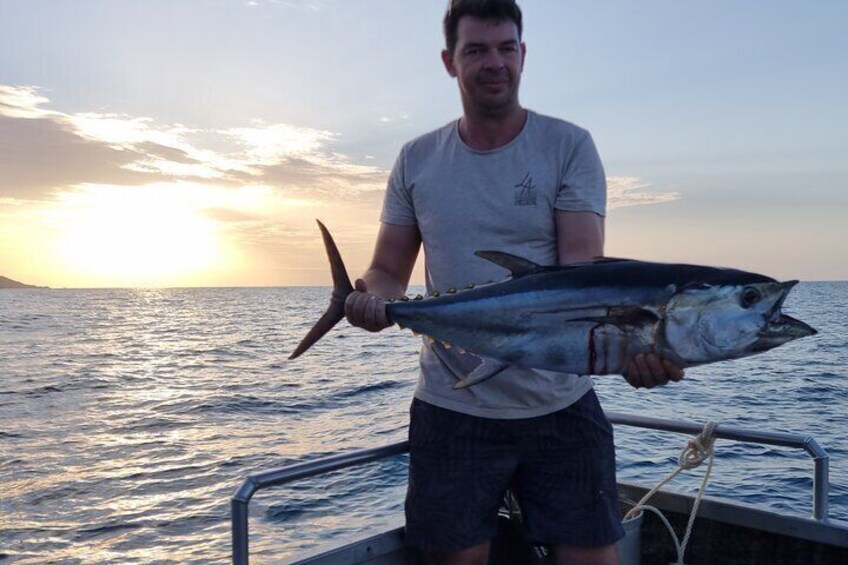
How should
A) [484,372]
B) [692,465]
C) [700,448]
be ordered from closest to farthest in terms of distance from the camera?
[484,372] < [700,448] < [692,465]

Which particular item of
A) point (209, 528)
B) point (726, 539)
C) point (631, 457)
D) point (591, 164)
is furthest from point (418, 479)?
point (631, 457)

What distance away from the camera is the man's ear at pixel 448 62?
143 inches

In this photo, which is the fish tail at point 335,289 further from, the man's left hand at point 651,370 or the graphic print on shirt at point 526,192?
the man's left hand at point 651,370

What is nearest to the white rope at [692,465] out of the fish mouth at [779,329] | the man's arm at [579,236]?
the man's arm at [579,236]

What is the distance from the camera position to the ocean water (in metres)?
9.30

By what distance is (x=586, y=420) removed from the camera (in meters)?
3.43

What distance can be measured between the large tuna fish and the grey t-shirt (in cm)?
30

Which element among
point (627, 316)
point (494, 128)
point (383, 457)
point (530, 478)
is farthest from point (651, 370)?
point (383, 457)

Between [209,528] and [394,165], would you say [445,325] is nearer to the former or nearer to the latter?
[394,165]

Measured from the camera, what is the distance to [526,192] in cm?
341

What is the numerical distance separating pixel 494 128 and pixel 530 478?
1.57 metres

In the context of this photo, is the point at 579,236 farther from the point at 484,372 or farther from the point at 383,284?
the point at 383,284

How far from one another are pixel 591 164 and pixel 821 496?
2.07m

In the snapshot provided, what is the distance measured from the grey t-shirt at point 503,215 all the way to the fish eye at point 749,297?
811mm
